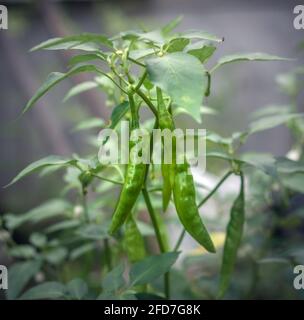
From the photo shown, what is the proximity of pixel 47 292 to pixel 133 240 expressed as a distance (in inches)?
6.0

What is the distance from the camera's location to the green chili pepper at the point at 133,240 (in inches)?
29.2

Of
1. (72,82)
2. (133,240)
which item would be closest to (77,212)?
(133,240)

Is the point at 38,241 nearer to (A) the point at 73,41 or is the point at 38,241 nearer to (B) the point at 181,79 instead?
(A) the point at 73,41

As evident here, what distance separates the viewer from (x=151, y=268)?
666 mm

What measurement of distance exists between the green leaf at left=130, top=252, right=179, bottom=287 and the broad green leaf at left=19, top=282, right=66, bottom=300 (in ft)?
0.41

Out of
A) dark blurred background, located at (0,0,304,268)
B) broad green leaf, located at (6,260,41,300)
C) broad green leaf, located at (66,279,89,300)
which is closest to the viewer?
broad green leaf, located at (66,279,89,300)

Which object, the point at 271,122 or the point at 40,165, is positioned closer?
the point at 40,165

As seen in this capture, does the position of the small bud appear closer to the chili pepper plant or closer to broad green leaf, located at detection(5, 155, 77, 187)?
the chili pepper plant

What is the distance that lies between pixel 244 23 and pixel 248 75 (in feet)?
0.88

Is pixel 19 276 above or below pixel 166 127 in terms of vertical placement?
below

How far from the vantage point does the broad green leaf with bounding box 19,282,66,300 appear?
2.35 feet

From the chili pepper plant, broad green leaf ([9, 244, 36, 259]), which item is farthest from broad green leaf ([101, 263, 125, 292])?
broad green leaf ([9, 244, 36, 259])
